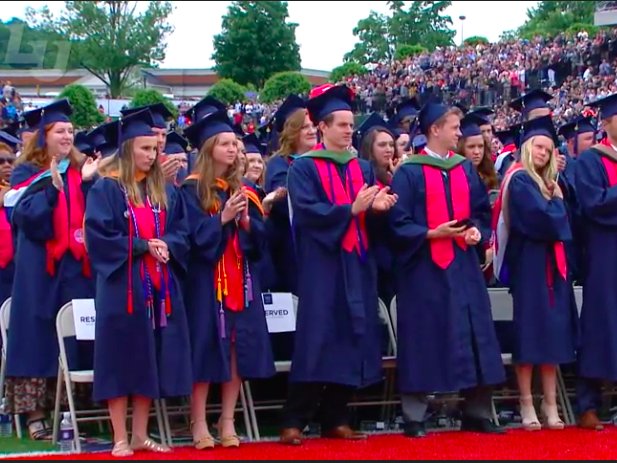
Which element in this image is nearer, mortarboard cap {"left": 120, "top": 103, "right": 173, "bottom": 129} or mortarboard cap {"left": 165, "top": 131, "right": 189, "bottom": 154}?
mortarboard cap {"left": 120, "top": 103, "right": 173, "bottom": 129}

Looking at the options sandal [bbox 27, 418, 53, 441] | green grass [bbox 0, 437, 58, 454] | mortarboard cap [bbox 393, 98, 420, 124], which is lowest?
green grass [bbox 0, 437, 58, 454]

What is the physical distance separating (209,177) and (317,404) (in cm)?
181

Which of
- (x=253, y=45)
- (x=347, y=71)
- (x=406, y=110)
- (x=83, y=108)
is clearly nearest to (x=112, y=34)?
(x=253, y=45)

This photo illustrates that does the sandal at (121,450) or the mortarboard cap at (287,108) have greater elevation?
the mortarboard cap at (287,108)

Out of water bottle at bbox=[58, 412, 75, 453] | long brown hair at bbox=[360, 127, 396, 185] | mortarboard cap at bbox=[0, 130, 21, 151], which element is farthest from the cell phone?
→ mortarboard cap at bbox=[0, 130, 21, 151]

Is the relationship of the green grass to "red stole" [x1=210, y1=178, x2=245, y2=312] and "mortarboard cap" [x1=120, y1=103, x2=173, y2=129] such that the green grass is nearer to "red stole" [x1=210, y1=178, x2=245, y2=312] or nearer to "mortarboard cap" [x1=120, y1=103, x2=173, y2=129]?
"red stole" [x1=210, y1=178, x2=245, y2=312]

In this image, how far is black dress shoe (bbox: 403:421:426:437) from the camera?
27.1ft

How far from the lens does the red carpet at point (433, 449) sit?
24.0 feet

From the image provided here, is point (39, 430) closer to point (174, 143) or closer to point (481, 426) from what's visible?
point (174, 143)

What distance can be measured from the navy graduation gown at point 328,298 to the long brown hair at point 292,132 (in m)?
1.02

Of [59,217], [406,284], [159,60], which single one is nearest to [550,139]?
[406,284]

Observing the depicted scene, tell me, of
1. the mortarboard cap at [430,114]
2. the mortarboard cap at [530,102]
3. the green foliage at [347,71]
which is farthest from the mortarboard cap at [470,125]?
the green foliage at [347,71]

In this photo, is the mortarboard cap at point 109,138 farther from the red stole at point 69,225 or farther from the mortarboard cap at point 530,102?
the mortarboard cap at point 530,102

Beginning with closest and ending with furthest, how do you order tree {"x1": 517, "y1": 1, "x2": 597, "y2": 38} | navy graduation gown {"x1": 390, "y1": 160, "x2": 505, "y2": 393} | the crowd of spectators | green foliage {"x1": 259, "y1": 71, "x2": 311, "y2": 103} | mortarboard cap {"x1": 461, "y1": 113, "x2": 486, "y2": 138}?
navy graduation gown {"x1": 390, "y1": 160, "x2": 505, "y2": 393} → mortarboard cap {"x1": 461, "y1": 113, "x2": 486, "y2": 138} → the crowd of spectators → green foliage {"x1": 259, "y1": 71, "x2": 311, "y2": 103} → tree {"x1": 517, "y1": 1, "x2": 597, "y2": 38}
